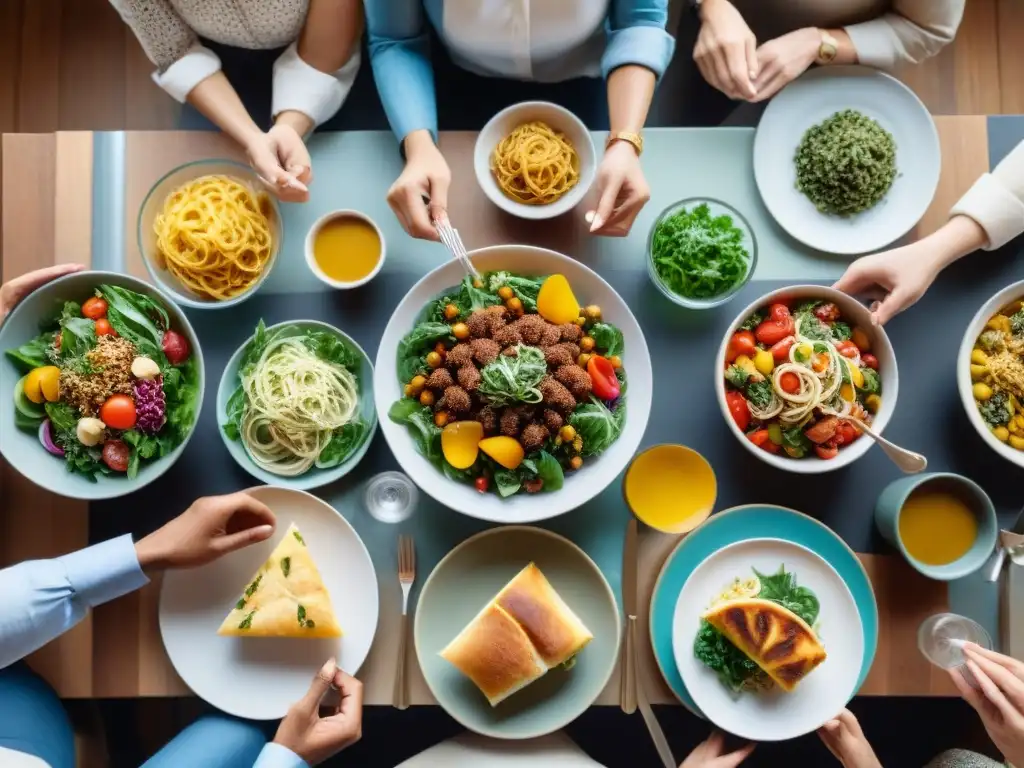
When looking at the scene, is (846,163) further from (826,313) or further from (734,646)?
(734,646)

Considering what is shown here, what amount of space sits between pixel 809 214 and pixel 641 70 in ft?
1.71

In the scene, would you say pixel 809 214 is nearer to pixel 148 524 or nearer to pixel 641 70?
pixel 641 70

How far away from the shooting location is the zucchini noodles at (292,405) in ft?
5.32

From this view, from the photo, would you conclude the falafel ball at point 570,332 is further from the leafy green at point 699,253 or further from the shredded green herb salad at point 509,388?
the leafy green at point 699,253

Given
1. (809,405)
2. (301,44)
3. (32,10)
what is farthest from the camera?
(32,10)

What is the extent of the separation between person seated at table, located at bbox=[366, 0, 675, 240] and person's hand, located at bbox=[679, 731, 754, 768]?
1.17 meters

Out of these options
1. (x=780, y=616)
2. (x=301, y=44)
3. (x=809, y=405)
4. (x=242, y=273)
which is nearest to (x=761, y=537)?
(x=780, y=616)

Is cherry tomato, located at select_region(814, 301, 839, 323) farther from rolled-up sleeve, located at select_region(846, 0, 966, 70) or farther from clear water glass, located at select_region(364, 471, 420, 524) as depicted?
clear water glass, located at select_region(364, 471, 420, 524)

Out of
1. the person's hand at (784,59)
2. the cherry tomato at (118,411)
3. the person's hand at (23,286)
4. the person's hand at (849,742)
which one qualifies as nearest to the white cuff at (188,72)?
the person's hand at (23,286)

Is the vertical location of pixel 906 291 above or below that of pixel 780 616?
above

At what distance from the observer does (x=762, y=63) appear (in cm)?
181

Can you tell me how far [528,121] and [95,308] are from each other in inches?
40.6

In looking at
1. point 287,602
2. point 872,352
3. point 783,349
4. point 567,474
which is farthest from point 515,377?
point 872,352

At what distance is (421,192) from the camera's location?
1648 mm
